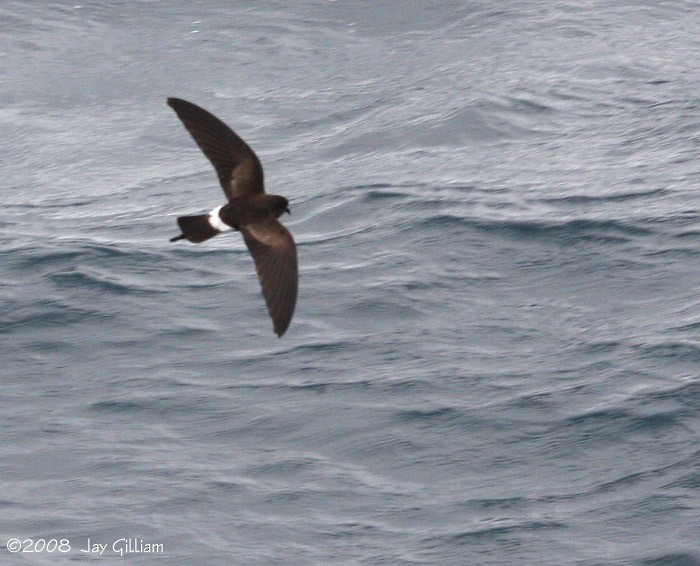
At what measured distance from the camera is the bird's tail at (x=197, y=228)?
8.17m

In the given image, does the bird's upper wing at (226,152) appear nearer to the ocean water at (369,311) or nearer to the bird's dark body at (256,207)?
the bird's dark body at (256,207)

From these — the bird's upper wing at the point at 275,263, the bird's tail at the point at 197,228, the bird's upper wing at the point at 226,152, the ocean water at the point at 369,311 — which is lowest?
the ocean water at the point at 369,311

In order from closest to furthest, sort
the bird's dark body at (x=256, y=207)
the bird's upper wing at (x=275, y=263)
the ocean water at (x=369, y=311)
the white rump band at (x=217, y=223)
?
the bird's upper wing at (x=275, y=263), the white rump band at (x=217, y=223), the bird's dark body at (x=256, y=207), the ocean water at (x=369, y=311)

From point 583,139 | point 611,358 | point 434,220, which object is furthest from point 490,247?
point 583,139

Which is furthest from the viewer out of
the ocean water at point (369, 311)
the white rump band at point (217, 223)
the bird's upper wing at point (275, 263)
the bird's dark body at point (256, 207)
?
the ocean water at point (369, 311)

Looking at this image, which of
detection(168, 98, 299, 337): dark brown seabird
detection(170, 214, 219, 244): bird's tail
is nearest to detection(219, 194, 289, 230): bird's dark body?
detection(168, 98, 299, 337): dark brown seabird

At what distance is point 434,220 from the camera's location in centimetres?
1394

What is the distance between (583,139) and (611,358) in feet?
17.2

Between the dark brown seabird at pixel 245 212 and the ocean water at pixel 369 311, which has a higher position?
the dark brown seabird at pixel 245 212

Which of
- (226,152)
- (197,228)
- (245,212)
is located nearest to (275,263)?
(245,212)

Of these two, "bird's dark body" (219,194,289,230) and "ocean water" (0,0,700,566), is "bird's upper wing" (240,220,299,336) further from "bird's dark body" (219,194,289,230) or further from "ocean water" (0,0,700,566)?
"ocean water" (0,0,700,566)

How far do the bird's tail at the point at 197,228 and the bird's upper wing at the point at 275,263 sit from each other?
229 millimetres

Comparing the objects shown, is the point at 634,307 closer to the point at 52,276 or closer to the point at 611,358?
the point at 611,358

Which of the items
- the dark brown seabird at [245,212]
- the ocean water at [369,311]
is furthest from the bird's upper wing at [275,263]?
the ocean water at [369,311]
